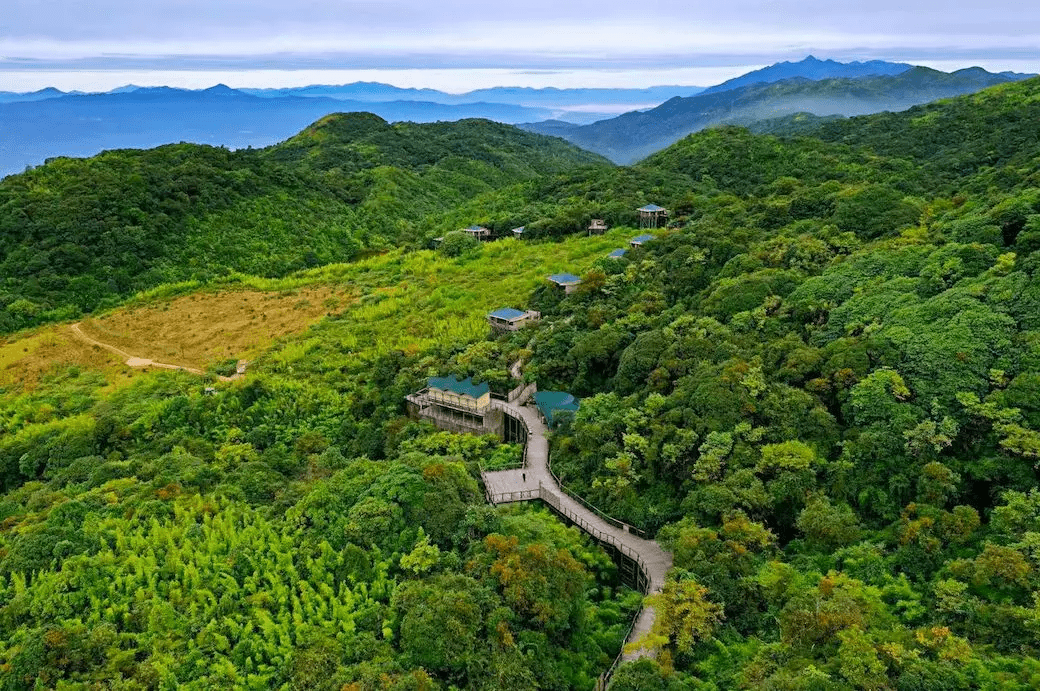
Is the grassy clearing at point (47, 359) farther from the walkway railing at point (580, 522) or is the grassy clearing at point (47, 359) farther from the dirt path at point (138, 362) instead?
the walkway railing at point (580, 522)

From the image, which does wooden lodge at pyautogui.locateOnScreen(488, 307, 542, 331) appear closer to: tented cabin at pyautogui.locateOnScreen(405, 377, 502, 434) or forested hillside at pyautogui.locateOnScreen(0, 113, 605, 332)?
tented cabin at pyautogui.locateOnScreen(405, 377, 502, 434)

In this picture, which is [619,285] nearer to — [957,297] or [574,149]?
[957,297]

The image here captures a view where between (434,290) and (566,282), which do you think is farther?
(434,290)

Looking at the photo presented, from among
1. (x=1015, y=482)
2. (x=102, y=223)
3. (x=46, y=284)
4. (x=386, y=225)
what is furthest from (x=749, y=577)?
(x=386, y=225)

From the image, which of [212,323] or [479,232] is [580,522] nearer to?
[212,323]

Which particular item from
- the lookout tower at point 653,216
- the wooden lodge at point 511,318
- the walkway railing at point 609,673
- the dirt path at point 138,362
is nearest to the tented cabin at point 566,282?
the wooden lodge at point 511,318

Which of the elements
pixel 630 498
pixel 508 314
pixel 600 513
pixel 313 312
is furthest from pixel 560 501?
pixel 313 312
